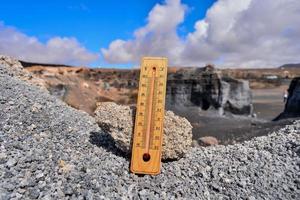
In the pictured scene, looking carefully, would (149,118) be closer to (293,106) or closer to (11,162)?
(11,162)

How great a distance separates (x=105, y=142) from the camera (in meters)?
5.34

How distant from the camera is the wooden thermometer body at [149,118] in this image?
4.46m

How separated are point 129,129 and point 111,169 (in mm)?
592

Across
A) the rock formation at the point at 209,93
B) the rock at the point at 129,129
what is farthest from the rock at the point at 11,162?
the rock formation at the point at 209,93

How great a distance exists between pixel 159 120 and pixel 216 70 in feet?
98.2

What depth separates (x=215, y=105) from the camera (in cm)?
3238

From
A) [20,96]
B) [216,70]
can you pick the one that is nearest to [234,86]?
[216,70]

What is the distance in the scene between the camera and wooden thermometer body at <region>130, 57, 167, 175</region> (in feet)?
14.6

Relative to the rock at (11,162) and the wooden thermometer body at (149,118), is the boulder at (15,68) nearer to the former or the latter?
the rock at (11,162)

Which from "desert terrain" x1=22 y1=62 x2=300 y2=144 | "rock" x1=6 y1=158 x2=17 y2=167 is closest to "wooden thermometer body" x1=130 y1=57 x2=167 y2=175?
"rock" x1=6 y1=158 x2=17 y2=167

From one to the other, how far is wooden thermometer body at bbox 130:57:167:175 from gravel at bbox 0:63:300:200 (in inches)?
6.4

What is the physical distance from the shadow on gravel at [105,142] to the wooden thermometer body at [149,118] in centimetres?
41

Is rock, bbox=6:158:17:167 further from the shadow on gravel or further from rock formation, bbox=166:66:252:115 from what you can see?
rock formation, bbox=166:66:252:115

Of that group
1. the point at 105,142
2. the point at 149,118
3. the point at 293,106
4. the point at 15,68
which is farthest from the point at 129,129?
the point at 293,106
